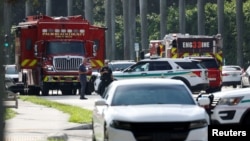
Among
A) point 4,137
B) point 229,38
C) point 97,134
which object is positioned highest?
point 4,137

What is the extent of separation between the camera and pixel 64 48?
45781mm

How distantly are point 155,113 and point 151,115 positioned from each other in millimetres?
106

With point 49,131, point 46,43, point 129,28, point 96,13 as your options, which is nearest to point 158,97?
point 49,131

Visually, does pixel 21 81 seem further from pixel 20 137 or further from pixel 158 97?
pixel 158 97

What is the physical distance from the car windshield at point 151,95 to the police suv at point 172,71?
2366cm

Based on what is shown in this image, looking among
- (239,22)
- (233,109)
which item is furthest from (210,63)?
(239,22)

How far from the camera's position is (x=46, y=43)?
150 feet

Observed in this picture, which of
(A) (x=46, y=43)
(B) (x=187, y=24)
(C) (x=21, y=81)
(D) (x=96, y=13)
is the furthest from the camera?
(D) (x=96, y=13)

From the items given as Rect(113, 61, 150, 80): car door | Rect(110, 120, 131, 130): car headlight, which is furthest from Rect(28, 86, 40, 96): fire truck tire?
Rect(110, 120, 131, 130): car headlight

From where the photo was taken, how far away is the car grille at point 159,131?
15.0 metres

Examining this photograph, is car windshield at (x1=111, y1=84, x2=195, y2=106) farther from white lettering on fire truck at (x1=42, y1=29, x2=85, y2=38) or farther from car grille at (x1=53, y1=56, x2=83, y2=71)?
white lettering on fire truck at (x1=42, y1=29, x2=85, y2=38)

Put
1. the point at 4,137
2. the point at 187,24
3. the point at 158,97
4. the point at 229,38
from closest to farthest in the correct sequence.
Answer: the point at 4,137 → the point at 158,97 → the point at 229,38 → the point at 187,24

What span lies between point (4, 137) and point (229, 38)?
262 ft

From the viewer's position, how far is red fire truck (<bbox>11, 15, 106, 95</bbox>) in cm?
4581
